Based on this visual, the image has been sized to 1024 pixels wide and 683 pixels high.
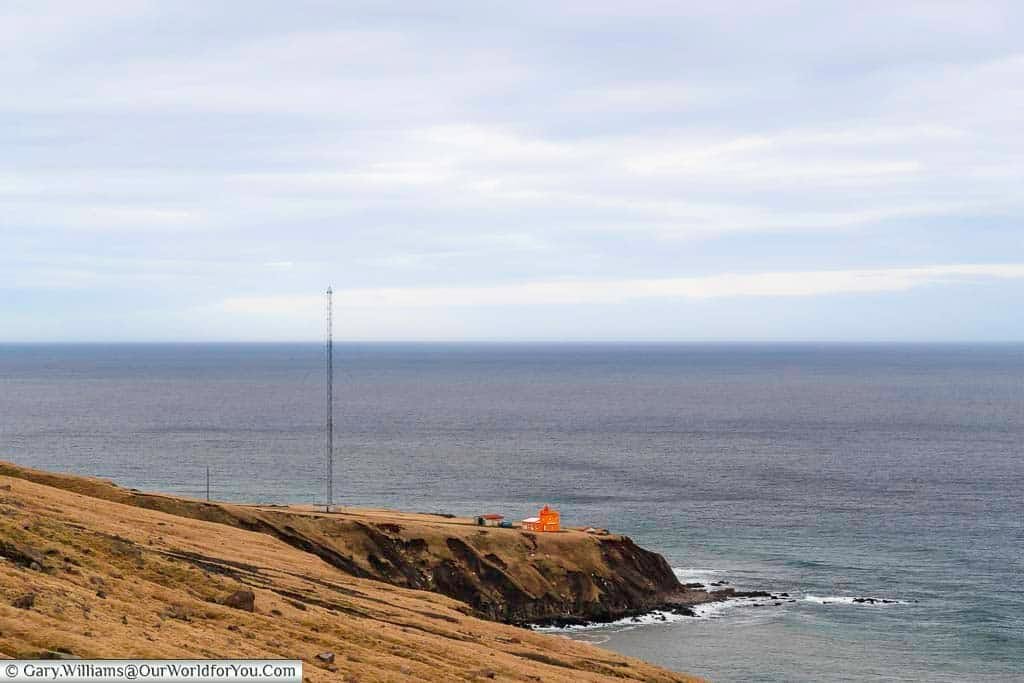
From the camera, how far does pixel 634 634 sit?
78.6 m

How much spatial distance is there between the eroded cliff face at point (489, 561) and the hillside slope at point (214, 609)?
1388cm

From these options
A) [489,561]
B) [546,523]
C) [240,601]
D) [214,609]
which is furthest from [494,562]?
[214,609]

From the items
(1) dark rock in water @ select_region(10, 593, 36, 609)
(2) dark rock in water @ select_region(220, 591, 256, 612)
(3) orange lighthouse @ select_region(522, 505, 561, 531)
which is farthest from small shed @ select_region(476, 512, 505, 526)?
(1) dark rock in water @ select_region(10, 593, 36, 609)

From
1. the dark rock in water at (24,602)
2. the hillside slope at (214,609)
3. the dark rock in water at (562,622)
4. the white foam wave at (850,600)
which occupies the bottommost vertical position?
the dark rock in water at (562,622)

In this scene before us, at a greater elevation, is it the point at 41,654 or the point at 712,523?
the point at 41,654

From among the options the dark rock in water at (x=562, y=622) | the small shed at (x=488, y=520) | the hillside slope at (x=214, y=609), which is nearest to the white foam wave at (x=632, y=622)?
the dark rock in water at (x=562, y=622)

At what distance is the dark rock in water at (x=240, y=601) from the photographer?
4366 cm

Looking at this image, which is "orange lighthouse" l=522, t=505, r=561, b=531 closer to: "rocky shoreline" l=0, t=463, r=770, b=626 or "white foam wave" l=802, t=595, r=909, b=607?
"rocky shoreline" l=0, t=463, r=770, b=626

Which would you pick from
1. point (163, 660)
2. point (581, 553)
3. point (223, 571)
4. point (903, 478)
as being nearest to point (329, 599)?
point (223, 571)

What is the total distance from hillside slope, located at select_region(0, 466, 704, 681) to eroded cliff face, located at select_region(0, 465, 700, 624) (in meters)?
13.9

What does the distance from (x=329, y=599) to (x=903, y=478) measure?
112 m

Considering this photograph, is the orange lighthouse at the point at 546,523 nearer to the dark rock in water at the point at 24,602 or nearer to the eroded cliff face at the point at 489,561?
the eroded cliff face at the point at 489,561

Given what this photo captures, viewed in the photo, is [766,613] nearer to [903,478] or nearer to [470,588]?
[470,588]

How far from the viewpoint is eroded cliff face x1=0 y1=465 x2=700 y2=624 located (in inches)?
3199
